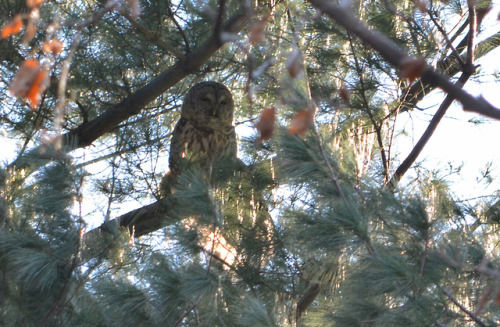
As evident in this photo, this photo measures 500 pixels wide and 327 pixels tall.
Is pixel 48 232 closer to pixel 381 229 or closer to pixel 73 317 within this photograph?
pixel 73 317

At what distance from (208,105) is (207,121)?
0.47 ft

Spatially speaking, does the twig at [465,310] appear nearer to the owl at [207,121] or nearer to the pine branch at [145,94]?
the pine branch at [145,94]

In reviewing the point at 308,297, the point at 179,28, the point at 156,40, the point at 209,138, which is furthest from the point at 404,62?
the point at 209,138

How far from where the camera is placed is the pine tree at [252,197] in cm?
277

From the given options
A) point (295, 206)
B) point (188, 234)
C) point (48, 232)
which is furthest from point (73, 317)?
point (295, 206)

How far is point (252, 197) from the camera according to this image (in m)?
3.87

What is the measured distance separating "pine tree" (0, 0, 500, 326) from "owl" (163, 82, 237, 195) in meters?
0.49

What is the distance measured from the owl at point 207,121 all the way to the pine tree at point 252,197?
49 cm

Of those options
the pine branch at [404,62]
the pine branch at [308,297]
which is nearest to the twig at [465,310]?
the pine branch at [308,297]

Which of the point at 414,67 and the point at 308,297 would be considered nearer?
the point at 414,67

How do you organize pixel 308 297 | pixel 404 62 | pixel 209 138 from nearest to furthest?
pixel 404 62 < pixel 308 297 < pixel 209 138

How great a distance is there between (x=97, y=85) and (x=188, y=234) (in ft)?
7.32

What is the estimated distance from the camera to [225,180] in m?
3.85

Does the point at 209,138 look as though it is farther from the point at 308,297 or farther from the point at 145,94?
the point at 308,297
